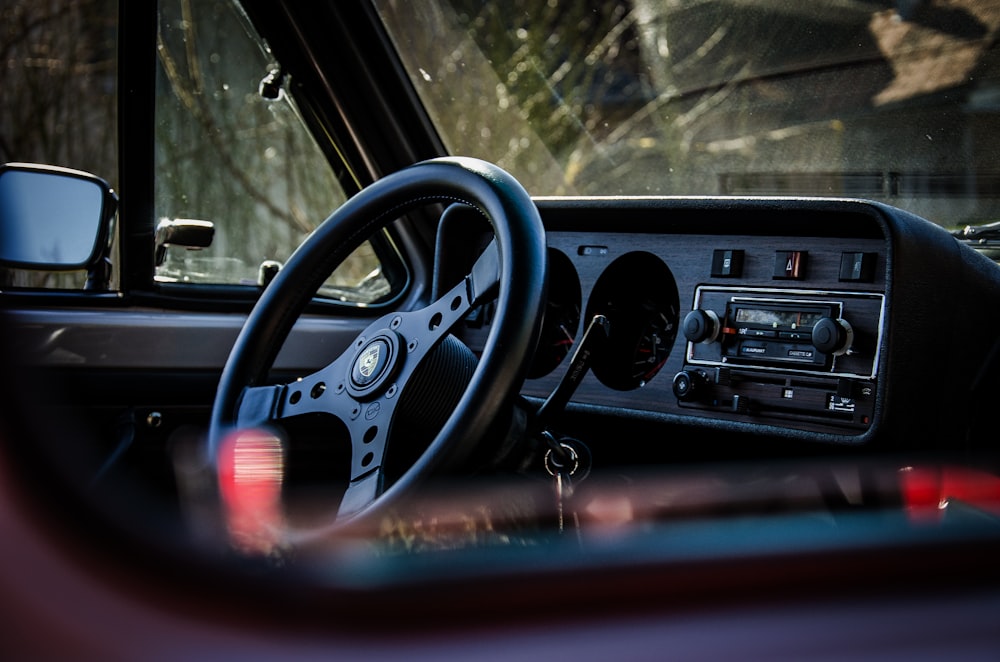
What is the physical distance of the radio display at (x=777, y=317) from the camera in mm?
2395

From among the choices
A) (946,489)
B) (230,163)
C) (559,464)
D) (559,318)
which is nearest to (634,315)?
(559,318)

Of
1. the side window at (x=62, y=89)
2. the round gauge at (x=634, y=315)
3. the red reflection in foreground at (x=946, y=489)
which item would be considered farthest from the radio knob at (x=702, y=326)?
the side window at (x=62, y=89)

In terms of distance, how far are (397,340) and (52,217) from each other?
971mm

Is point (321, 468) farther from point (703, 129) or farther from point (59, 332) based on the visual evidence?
point (703, 129)

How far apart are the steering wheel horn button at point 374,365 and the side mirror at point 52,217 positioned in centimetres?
77

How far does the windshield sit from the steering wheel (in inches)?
48.1

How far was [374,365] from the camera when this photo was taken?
185 centimetres

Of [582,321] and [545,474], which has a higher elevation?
[582,321]

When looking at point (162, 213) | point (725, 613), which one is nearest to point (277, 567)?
point (725, 613)

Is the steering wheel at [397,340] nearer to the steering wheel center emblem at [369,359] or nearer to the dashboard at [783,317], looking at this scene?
the steering wheel center emblem at [369,359]

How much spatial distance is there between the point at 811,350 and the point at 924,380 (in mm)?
240

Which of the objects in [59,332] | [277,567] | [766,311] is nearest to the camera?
[277,567]

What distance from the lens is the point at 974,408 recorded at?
2418 mm

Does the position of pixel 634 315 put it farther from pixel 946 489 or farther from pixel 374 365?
pixel 374 365
